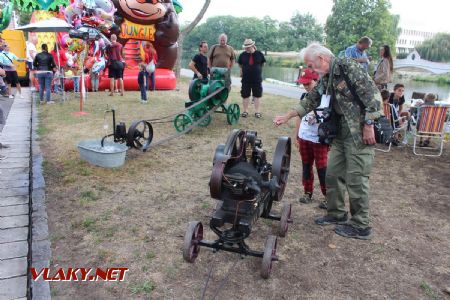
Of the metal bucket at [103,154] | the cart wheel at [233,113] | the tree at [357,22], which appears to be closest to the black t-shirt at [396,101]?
the cart wheel at [233,113]

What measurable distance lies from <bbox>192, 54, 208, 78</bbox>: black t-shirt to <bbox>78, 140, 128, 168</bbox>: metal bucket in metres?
4.72

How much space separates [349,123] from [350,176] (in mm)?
474

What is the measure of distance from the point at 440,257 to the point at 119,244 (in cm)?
274

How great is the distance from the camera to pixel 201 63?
9.53 metres

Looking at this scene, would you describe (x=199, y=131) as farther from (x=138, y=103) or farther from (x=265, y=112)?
(x=138, y=103)

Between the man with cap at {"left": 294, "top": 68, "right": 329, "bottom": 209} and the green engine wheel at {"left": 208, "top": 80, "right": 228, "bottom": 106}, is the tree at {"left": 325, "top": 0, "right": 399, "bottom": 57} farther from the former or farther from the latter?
the man with cap at {"left": 294, "top": 68, "right": 329, "bottom": 209}

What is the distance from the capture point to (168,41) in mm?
13320

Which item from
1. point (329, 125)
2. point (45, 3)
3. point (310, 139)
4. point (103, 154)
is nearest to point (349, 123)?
point (329, 125)

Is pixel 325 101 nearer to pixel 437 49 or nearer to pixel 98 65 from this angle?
pixel 98 65

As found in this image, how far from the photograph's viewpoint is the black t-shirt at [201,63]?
9.46 metres

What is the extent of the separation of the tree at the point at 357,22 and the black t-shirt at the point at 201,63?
188 ft

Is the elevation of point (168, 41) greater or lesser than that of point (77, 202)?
greater

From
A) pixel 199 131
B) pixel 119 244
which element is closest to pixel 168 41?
pixel 199 131

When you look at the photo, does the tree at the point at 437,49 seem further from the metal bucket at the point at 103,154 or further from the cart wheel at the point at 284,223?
the cart wheel at the point at 284,223
